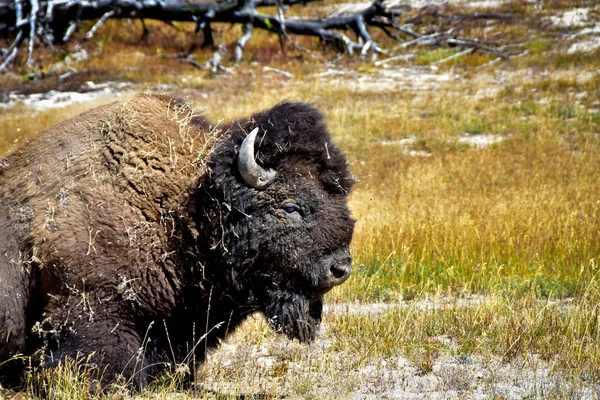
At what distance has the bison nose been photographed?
458 cm

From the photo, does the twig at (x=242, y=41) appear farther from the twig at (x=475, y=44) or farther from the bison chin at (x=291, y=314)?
the bison chin at (x=291, y=314)

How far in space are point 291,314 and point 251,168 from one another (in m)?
1.04

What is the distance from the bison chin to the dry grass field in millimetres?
352

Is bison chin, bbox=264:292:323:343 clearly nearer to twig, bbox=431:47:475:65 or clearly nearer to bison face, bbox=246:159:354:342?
bison face, bbox=246:159:354:342

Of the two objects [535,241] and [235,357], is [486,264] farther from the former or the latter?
[235,357]

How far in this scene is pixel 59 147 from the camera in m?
5.06

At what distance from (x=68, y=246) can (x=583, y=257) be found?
6.13 meters

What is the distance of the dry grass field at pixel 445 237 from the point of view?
5.14 meters

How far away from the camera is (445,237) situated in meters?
8.81

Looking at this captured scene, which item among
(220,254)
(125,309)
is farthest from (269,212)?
(125,309)

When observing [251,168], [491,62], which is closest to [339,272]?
[251,168]

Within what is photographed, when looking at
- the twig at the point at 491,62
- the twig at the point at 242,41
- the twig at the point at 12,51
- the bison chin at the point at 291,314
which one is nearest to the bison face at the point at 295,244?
the bison chin at the point at 291,314

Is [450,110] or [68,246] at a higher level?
[68,246]

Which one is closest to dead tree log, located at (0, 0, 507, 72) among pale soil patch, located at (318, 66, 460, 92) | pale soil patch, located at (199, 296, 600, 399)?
pale soil patch, located at (318, 66, 460, 92)
